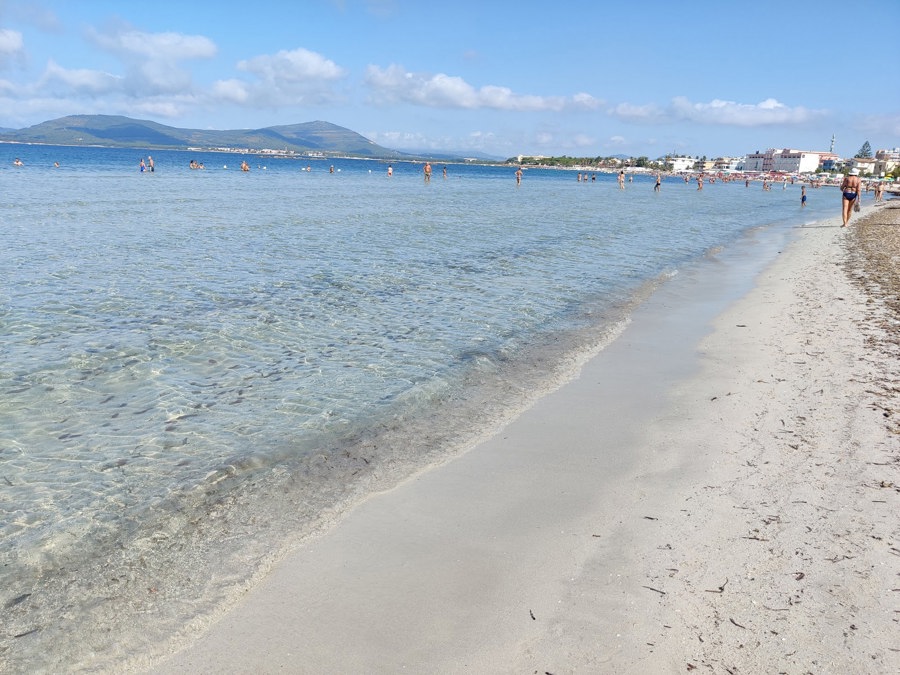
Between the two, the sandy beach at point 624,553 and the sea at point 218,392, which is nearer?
the sandy beach at point 624,553

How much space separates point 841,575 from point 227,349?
8.81 m

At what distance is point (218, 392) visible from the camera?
27.2ft

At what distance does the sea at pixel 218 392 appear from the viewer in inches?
180

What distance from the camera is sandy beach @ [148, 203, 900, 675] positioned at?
148 inches

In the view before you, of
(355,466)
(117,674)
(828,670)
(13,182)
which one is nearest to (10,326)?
(355,466)

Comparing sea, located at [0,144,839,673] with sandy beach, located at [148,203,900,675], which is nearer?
sandy beach, located at [148,203,900,675]

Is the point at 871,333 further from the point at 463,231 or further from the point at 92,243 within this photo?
the point at 92,243

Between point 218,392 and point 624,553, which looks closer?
point 624,553

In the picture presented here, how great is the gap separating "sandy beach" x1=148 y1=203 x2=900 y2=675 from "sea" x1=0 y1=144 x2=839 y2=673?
0.51 metres

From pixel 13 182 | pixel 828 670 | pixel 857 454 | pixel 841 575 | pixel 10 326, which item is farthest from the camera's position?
pixel 13 182

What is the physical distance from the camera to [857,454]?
6.24m

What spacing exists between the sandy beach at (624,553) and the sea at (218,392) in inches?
20.1

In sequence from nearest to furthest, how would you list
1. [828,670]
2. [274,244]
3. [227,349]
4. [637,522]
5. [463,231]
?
[828,670] < [637,522] < [227,349] < [274,244] < [463,231]

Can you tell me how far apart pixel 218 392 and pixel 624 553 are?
5795 millimetres
